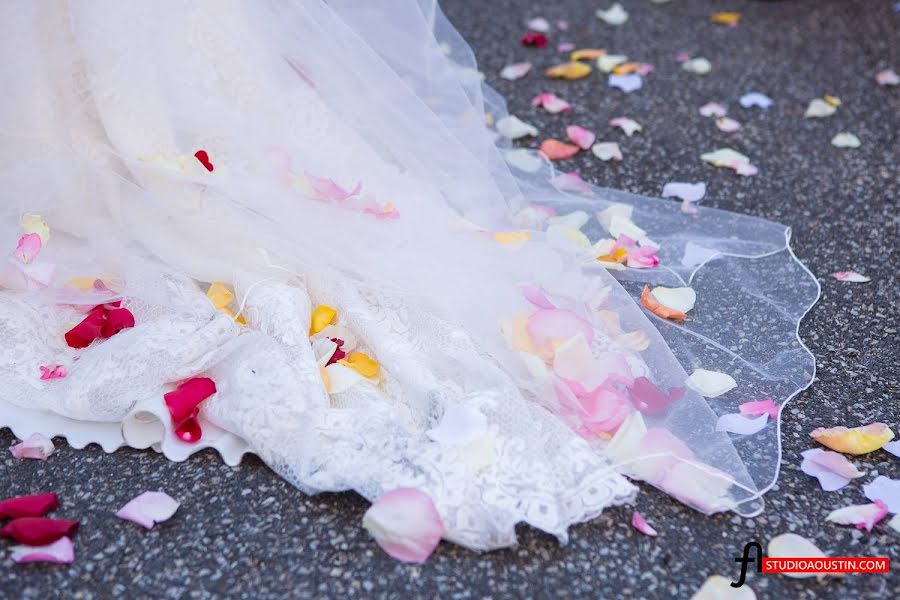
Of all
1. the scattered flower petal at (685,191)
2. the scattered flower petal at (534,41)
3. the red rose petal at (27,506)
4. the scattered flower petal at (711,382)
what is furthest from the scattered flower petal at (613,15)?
the red rose petal at (27,506)

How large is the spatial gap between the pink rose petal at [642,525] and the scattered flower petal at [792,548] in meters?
0.16

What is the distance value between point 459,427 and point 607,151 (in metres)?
1.18

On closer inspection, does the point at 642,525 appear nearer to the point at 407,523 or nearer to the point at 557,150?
the point at 407,523

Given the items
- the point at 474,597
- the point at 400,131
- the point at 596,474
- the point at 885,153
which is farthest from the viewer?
the point at 885,153

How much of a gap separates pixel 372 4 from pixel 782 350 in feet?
3.20

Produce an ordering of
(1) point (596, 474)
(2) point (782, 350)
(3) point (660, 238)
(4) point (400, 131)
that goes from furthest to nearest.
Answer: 1. (3) point (660, 238)
2. (4) point (400, 131)
3. (2) point (782, 350)
4. (1) point (596, 474)

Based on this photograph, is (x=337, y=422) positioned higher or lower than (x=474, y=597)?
higher

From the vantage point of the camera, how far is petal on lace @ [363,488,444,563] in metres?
1.28

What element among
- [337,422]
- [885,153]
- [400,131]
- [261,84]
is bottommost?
[885,153]

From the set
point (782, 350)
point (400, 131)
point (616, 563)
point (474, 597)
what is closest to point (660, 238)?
point (782, 350)

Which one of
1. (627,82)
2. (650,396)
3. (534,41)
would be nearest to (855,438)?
(650,396)

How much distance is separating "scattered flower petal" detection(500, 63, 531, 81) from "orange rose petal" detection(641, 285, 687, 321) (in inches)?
46.6

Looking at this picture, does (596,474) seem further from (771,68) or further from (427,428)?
(771,68)

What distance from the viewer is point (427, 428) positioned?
142 centimetres
